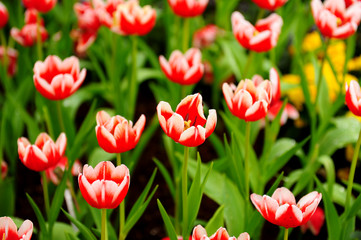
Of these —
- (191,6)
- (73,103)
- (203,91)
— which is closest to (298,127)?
(203,91)

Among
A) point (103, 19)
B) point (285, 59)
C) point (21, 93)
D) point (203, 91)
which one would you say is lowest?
point (203, 91)

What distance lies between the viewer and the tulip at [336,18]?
1287 millimetres

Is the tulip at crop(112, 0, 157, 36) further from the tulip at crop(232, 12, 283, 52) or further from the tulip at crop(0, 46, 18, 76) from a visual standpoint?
the tulip at crop(0, 46, 18, 76)

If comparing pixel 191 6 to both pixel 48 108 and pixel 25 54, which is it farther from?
pixel 25 54

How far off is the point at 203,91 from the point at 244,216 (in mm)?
1117

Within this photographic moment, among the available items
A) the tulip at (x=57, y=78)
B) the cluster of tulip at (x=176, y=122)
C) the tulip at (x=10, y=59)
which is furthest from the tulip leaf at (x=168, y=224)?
the tulip at (x=10, y=59)

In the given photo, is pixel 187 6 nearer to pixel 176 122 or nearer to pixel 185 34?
pixel 185 34

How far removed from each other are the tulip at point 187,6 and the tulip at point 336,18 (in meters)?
0.32

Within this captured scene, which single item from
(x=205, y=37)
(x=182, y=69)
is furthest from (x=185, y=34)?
(x=205, y=37)

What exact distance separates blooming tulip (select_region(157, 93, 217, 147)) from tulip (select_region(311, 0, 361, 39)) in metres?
0.52

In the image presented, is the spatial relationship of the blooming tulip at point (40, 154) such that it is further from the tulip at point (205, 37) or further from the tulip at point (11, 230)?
the tulip at point (205, 37)

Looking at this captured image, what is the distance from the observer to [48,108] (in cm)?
145

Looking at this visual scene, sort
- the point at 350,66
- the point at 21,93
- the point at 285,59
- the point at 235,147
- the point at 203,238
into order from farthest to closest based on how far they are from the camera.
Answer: the point at 285,59 → the point at 350,66 → the point at 21,93 → the point at 235,147 → the point at 203,238

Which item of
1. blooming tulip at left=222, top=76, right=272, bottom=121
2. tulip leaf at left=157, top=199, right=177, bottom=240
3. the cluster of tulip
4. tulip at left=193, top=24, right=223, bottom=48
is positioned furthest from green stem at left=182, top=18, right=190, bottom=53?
tulip leaf at left=157, top=199, right=177, bottom=240
